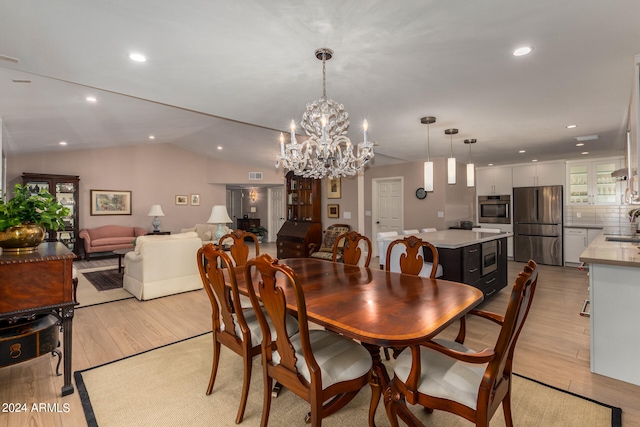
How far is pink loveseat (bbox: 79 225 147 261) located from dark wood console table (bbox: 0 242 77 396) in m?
5.97

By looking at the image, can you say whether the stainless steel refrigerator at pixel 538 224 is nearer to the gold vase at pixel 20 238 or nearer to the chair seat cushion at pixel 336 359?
the chair seat cushion at pixel 336 359

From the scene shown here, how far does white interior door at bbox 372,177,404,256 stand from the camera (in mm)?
6648

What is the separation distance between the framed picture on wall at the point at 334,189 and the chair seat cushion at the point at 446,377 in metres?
5.25

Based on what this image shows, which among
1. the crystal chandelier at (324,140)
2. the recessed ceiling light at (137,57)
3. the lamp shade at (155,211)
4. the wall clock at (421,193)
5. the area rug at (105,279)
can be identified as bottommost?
the area rug at (105,279)

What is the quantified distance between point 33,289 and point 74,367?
2.87 feet

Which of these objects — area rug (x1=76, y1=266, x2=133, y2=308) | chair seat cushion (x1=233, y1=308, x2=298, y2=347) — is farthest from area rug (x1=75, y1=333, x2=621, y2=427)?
area rug (x1=76, y1=266, x2=133, y2=308)

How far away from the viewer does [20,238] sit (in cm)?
204

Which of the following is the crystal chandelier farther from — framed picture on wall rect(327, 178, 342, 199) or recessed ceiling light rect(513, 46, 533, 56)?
framed picture on wall rect(327, 178, 342, 199)

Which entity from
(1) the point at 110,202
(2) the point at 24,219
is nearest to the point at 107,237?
(1) the point at 110,202

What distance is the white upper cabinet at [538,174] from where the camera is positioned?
6.33 metres

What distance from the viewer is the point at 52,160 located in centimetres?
732

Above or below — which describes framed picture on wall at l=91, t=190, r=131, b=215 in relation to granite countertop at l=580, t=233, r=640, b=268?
above

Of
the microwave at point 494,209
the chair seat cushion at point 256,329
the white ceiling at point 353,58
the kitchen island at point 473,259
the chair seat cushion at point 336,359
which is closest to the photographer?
the chair seat cushion at point 336,359

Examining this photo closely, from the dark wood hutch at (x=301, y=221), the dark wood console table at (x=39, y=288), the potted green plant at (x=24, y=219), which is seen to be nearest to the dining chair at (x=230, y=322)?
the dark wood console table at (x=39, y=288)
